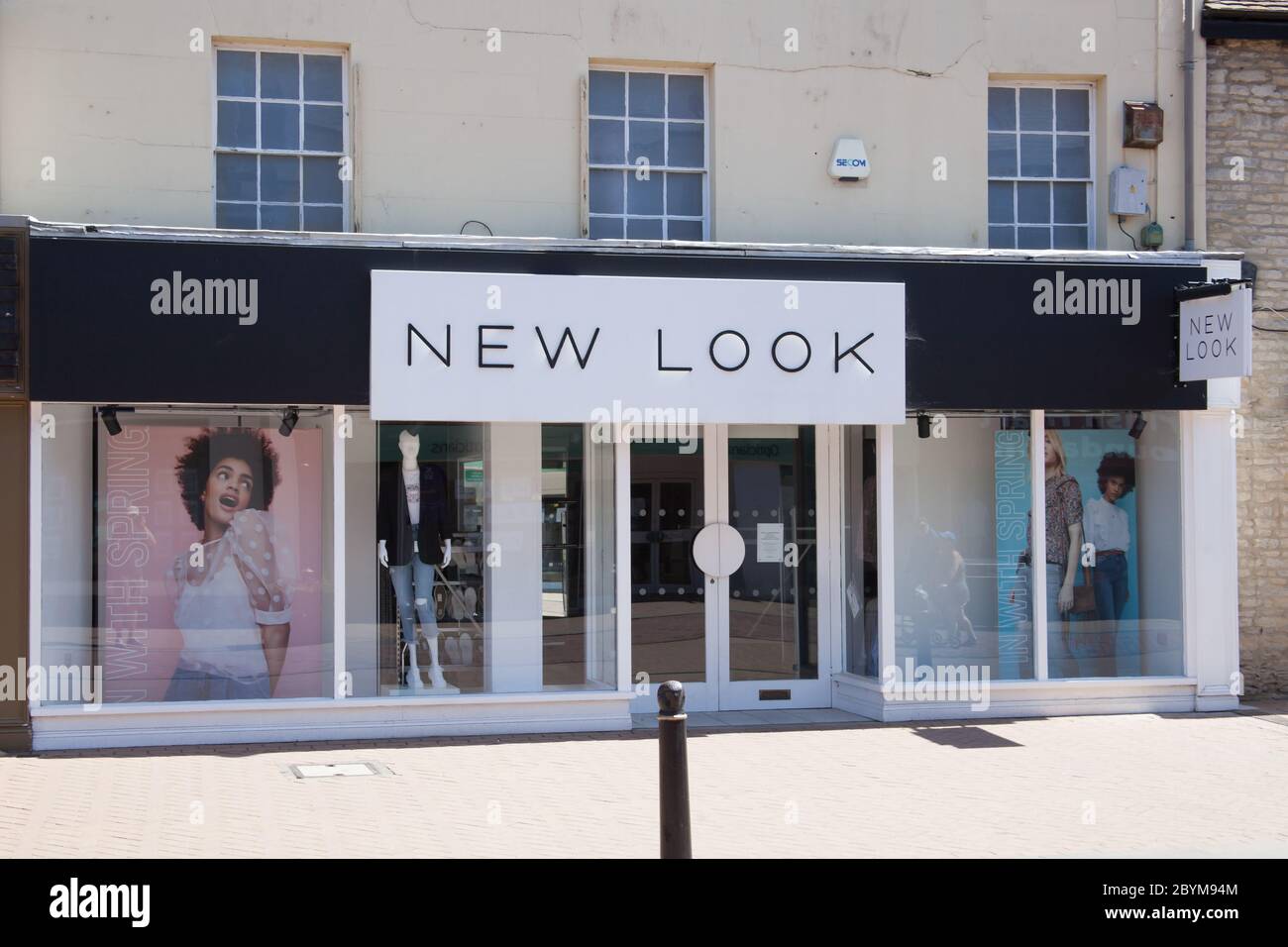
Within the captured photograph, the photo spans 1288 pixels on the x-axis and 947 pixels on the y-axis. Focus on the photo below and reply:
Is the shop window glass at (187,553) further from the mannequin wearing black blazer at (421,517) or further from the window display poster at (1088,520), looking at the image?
the window display poster at (1088,520)

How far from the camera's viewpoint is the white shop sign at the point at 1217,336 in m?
11.2

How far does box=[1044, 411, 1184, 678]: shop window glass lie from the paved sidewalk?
1060 mm

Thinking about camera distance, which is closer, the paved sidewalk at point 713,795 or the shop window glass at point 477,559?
the paved sidewalk at point 713,795

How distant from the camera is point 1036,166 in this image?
494 inches

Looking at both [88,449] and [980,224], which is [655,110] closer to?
[980,224]

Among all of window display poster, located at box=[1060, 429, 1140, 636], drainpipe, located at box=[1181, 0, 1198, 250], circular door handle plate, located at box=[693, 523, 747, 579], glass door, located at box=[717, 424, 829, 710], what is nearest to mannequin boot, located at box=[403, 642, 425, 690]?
circular door handle plate, located at box=[693, 523, 747, 579]

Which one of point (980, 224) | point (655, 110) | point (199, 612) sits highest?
point (655, 110)

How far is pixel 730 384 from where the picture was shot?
Result: 1120cm

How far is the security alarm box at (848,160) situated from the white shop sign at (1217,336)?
304 centimetres

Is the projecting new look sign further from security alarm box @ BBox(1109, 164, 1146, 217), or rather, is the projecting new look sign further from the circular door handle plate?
security alarm box @ BBox(1109, 164, 1146, 217)

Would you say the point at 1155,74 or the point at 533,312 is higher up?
the point at 1155,74

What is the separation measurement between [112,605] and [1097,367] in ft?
27.8

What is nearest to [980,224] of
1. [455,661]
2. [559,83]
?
[559,83]

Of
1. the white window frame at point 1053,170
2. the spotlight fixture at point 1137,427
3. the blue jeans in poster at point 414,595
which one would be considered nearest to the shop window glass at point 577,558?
the blue jeans in poster at point 414,595
